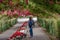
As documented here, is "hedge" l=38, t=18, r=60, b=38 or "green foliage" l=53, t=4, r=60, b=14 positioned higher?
"green foliage" l=53, t=4, r=60, b=14

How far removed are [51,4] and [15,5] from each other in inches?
49.1

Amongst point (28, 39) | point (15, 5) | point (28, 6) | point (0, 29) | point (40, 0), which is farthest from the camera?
point (0, 29)

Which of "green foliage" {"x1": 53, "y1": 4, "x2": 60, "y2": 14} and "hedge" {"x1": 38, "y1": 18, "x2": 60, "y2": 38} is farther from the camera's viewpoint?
"hedge" {"x1": 38, "y1": 18, "x2": 60, "y2": 38}

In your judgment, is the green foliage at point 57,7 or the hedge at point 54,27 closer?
the green foliage at point 57,7

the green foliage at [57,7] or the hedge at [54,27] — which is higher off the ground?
the green foliage at [57,7]

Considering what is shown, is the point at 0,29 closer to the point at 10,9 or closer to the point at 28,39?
the point at 28,39

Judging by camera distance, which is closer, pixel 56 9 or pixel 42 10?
pixel 56 9

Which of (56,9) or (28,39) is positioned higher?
(56,9)

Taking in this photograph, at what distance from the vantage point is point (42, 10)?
6367 mm

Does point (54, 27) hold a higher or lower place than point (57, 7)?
lower

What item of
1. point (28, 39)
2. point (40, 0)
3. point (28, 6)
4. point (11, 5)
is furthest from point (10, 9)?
point (28, 39)

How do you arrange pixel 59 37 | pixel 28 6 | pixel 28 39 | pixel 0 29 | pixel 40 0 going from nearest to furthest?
pixel 40 0 → pixel 28 6 → pixel 59 37 → pixel 28 39 → pixel 0 29

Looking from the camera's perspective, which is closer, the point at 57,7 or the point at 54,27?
the point at 57,7

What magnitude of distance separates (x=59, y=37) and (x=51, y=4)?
8.41 meters
